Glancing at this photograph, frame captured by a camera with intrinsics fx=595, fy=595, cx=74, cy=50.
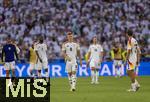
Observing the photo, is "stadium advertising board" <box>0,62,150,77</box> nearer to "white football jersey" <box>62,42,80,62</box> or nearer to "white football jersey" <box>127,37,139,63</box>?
"white football jersey" <box>62,42,80,62</box>

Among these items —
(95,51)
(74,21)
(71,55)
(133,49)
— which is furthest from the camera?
(74,21)

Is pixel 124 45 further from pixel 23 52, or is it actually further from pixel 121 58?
pixel 23 52

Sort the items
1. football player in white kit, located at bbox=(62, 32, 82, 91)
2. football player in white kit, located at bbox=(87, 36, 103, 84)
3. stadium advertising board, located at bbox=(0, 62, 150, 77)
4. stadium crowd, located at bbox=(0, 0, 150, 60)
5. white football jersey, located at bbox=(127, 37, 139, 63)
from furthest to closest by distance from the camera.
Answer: stadium crowd, located at bbox=(0, 0, 150, 60), stadium advertising board, located at bbox=(0, 62, 150, 77), football player in white kit, located at bbox=(87, 36, 103, 84), football player in white kit, located at bbox=(62, 32, 82, 91), white football jersey, located at bbox=(127, 37, 139, 63)

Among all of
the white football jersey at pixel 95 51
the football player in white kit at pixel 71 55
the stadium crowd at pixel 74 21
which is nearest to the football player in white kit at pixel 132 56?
the football player in white kit at pixel 71 55

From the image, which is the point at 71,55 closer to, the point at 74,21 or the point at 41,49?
the point at 41,49

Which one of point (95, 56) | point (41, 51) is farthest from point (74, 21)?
point (41, 51)

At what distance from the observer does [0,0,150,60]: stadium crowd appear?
42969 mm

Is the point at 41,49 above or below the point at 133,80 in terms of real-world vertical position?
above

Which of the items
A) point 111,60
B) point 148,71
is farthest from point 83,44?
point 148,71

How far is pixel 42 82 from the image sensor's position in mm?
16297

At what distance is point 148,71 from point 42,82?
25.7 metres

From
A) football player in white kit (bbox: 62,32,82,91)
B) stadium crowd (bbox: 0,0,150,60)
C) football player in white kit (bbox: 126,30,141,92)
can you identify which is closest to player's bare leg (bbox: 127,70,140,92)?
football player in white kit (bbox: 126,30,141,92)

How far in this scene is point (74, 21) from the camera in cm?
4475

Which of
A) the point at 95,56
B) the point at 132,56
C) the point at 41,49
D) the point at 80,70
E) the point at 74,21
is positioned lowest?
the point at 80,70
